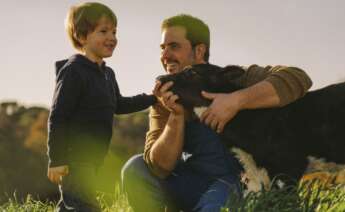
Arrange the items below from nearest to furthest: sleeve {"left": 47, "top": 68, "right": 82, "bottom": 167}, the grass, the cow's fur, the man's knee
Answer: the grass, sleeve {"left": 47, "top": 68, "right": 82, "bottom": 167}, the cow's fur, the man's knee

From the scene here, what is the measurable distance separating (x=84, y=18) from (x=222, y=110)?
1546 mm

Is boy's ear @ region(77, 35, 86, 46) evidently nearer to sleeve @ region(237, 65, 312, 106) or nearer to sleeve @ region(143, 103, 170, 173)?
sleeve @ region(143, 103, 170, 173)

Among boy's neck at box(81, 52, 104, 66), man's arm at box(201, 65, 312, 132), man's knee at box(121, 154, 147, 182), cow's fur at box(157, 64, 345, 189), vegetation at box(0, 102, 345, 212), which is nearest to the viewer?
man's arm at box(201, 65, 312, 132)

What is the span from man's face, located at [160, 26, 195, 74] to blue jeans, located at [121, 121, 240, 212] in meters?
0.65

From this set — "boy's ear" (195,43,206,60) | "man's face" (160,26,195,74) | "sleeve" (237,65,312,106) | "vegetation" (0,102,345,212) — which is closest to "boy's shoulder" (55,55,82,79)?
"man's face" (160,26,195,74)

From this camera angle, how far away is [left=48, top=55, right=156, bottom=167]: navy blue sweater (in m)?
5.10

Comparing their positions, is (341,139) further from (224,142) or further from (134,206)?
(134,206)

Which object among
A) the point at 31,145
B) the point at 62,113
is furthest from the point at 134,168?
the point at 31,145

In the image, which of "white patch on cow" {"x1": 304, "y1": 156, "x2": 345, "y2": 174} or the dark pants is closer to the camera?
the dark pants

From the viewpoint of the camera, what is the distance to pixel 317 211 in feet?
16.2

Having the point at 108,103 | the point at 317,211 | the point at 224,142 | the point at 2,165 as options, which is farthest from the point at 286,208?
the point at 2,165

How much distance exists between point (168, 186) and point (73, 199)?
1.00 m

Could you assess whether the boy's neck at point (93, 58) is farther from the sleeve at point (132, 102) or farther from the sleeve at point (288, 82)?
the sleeve at point (288, 82)

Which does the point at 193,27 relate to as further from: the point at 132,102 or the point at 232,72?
the point at 132,102
